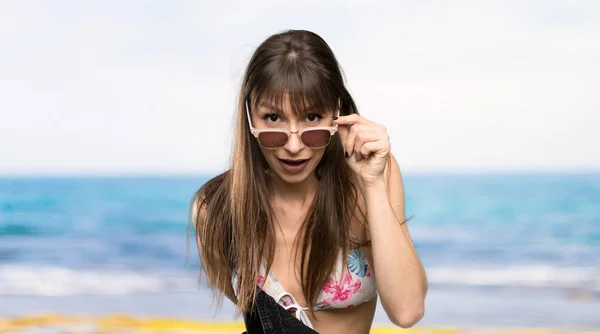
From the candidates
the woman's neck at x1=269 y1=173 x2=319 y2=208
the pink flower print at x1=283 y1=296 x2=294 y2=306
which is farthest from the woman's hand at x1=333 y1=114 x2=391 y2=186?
the pink flower print at x1=283 y1=296 x2=294 y2=306

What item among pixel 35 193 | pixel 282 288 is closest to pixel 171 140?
pixel 35 193

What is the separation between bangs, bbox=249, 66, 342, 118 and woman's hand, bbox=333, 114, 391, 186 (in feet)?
0.29

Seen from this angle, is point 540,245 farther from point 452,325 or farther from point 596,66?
point 452,325

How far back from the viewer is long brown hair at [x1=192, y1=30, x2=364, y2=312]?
269 cm

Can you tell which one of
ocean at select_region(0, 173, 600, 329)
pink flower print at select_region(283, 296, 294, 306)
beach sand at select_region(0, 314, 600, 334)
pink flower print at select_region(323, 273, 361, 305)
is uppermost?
pink flower print at select_region(323, 273, 361, 305)

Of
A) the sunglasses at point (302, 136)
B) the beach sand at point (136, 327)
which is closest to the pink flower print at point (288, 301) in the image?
the sunglasses at point (302, 136)

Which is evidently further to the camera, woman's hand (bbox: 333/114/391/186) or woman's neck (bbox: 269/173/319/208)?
woman's neck (bbox: 269/173/319/208)

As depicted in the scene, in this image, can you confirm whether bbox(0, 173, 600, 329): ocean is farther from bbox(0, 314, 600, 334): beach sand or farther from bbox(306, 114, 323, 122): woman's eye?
bbox(306, 114, 323, 122): woman's eye

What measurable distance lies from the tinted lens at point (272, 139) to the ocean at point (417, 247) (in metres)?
4.63

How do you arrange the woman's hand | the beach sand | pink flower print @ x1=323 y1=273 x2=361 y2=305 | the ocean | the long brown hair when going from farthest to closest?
the ocean → the beach sand → pink flower print @ x1=323 y1=273 x2=361 y2=305 → the long brown hair → the woman's hand

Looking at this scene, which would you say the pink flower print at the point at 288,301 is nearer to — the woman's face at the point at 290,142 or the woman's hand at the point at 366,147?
the woman's face at the point at 290,142

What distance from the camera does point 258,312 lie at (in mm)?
2863

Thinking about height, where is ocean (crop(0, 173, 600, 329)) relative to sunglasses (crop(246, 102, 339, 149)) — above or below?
below

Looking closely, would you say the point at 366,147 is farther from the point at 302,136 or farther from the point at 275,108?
the point at 275,108
